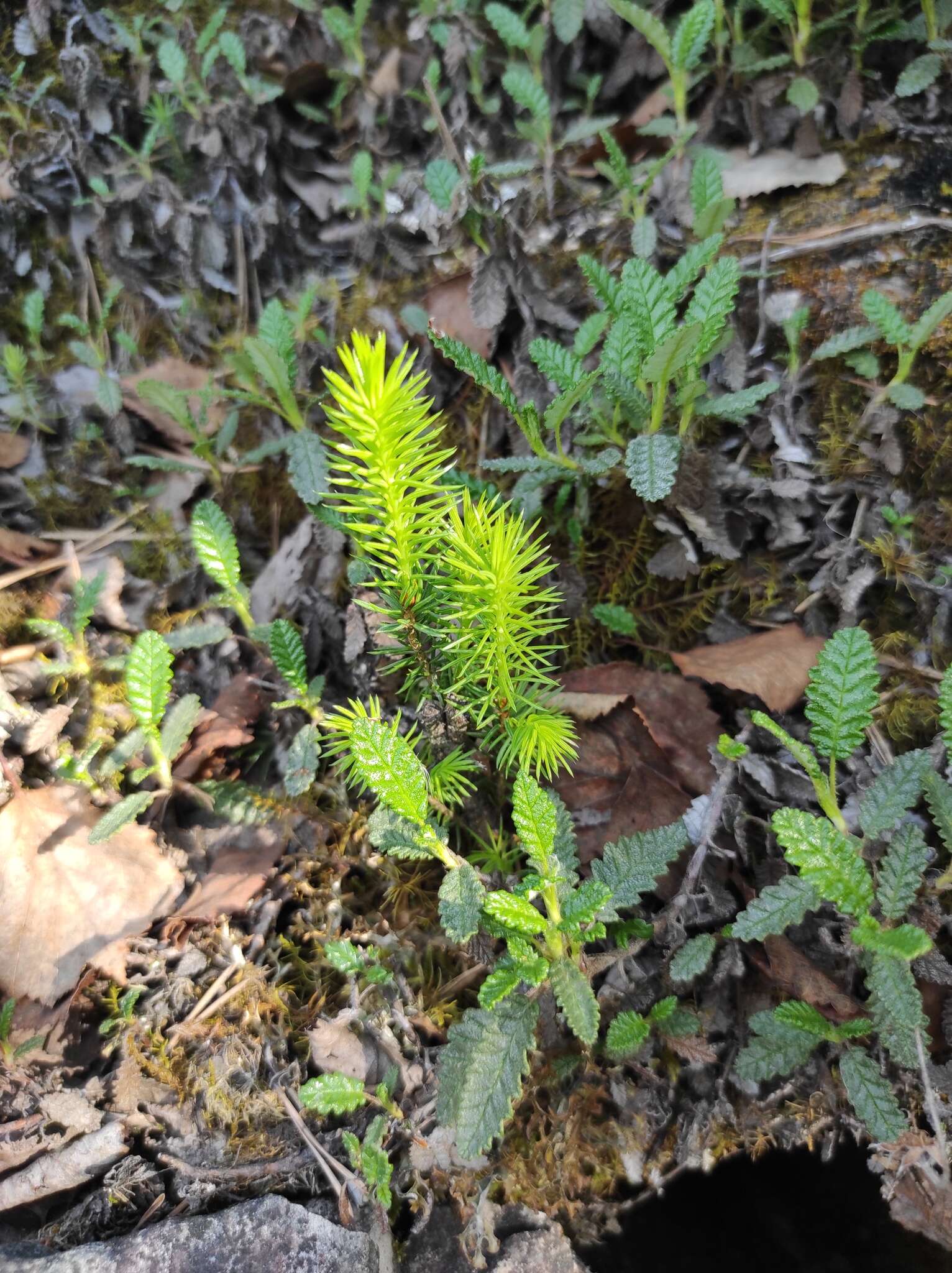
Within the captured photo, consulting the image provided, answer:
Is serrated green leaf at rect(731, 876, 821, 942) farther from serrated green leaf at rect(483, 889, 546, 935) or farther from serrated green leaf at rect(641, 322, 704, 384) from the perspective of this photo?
serrated green leaf at rect(641, 322, 704, 384)

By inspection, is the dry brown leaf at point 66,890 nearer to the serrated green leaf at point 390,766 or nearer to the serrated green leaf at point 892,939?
the serrated green leaf at point 390,766

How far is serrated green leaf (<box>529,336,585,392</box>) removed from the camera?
86.7 inches

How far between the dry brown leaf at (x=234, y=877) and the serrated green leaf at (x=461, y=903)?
0.65 meters

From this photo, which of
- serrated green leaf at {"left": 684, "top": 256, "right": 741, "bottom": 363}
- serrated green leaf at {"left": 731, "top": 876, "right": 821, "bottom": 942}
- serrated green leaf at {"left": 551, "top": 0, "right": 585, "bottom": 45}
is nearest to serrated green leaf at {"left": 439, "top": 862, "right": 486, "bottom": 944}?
serrated green leaf at {"left": 731, "top": 876, "right": 821, "bottom": 942}

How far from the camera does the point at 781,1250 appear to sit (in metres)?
1.82

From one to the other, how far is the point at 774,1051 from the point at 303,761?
1364 millimetres

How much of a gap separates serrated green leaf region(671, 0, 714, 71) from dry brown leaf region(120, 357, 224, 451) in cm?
195

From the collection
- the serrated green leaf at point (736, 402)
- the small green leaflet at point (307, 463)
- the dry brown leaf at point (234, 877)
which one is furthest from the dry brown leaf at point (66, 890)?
the serrated green leaf at point (736, 402)

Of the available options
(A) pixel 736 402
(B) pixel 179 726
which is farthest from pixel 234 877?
(A) pixel 736 402

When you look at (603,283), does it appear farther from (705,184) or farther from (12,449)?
(12,449)

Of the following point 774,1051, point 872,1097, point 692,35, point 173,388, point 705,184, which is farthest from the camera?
point 173,388

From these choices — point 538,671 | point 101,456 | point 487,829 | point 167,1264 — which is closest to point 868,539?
point 538,671

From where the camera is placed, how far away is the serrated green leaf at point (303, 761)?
2.16 m

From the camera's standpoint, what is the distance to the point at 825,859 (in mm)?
1697
